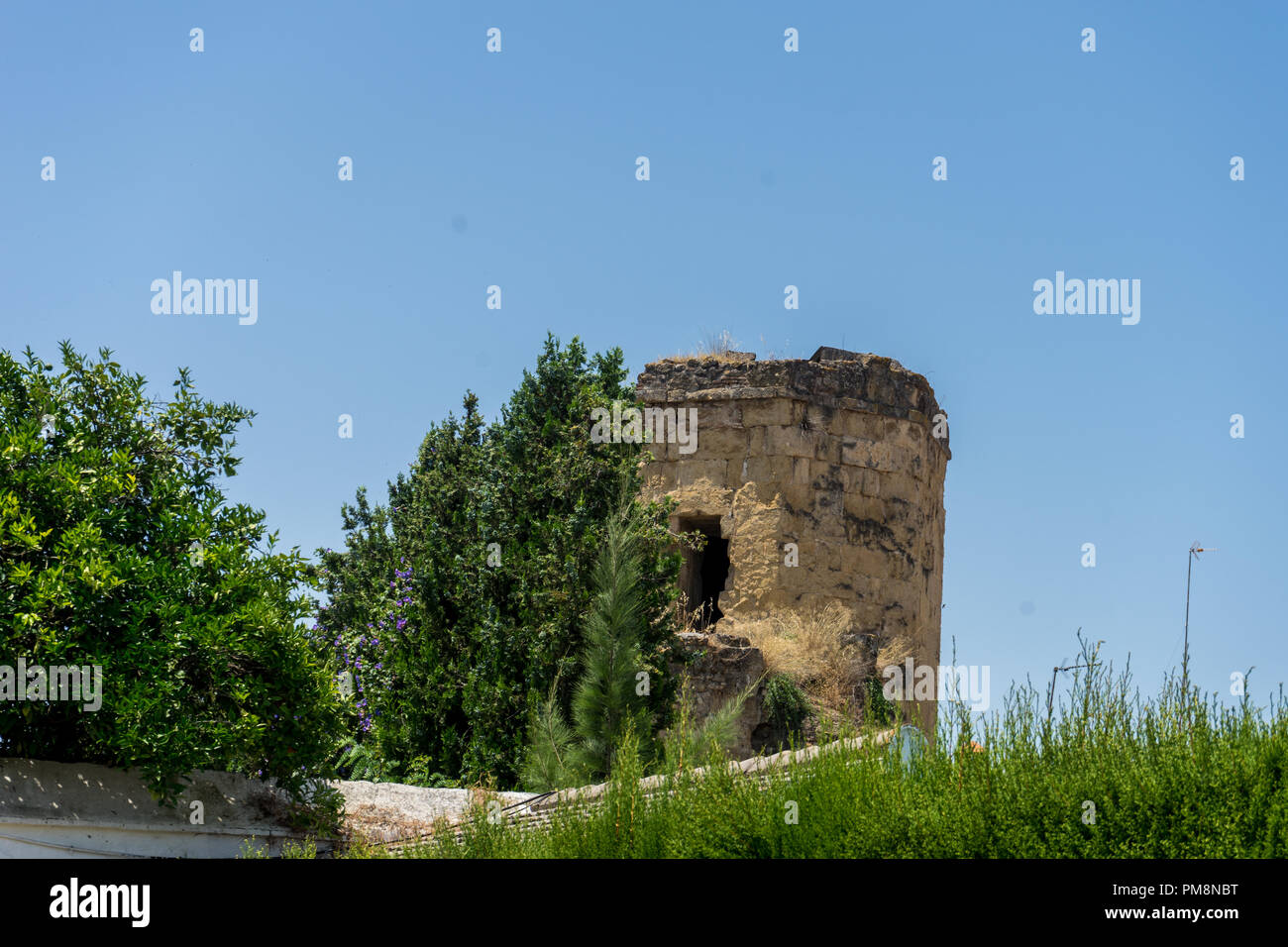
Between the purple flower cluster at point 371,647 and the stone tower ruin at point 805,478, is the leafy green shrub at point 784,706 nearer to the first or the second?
the stone tower ruin at point 805,478

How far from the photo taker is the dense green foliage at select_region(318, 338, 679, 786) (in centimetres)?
1295

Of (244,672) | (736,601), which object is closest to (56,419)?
(244,672)

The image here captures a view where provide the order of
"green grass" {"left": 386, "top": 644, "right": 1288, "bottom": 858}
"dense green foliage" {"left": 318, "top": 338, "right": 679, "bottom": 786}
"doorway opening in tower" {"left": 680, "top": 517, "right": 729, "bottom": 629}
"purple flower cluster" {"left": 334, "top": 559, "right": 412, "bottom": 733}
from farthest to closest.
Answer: "doorway opening in tower" {"left": 680, "top": 517, "right": 729, "bottom": 629}
"purple flower cluster" {"left": 334, "top": 559, "right": 412, "bottom": 733}
"dense green foliage" {"left": 318, "top": 338, "right": 679, "bottom": 786}
"green grass" {"left": 386, "top": 644, "right": 1288, "bottom": 858}

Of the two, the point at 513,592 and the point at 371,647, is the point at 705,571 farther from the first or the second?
the point at 513,592

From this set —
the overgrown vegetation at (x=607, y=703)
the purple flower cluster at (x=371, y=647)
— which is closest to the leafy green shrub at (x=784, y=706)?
the overgrown vegetation at (x=607, y=703)

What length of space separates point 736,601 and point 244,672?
357 inches

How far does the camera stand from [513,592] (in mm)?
13523

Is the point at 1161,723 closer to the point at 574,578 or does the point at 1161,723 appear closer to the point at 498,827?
the point at 498,827

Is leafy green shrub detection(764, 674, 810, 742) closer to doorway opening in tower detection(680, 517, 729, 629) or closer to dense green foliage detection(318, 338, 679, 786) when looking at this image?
dense green foliage detection(318, 338, 679, 786)

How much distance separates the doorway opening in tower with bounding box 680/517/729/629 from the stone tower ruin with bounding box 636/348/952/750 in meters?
0.07

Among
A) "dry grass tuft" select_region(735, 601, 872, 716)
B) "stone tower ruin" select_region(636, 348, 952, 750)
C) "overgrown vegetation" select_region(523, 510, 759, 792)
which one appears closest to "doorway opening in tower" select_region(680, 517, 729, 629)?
"stone tower ruin" select_region(636, 348, 952, 750)

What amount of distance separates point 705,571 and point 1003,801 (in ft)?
43.3

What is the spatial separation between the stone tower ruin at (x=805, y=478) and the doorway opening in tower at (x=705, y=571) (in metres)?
0.07

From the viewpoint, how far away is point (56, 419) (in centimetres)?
954
